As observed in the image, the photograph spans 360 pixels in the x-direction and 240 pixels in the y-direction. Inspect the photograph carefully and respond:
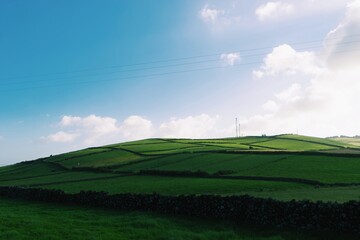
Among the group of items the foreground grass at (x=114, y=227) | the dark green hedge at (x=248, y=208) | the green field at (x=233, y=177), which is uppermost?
the green field at (x=233, y=177)

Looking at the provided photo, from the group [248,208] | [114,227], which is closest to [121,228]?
[114,227]

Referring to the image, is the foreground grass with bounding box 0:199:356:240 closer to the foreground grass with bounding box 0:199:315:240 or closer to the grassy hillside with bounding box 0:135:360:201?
the foreground grass with bounding box 0:199:315:240

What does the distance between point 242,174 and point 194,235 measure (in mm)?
21489

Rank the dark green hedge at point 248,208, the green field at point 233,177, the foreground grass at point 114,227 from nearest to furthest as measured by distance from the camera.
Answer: the dark green hedge at point 248,208 → the foreground grass at point 114,227 → the green field at point 233,177

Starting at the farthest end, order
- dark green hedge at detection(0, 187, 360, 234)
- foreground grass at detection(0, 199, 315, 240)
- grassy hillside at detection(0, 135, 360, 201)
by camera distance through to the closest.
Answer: grassy hillside at detection(0, 135, 360, 201)
foreground grass at detection(0, 199, 315, 240)
dark green hedge at detection(0, 187, 360, 234)

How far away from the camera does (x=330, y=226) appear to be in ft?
59.2

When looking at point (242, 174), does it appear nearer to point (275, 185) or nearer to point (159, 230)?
point (275, 185)

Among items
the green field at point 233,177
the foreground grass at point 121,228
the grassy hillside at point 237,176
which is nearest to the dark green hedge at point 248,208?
the foreground grass at point 121,228

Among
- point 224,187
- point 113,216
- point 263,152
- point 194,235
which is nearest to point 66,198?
point 113,216

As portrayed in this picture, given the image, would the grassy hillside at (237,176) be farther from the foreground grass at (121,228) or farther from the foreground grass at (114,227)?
the foreground grass at (114,227)

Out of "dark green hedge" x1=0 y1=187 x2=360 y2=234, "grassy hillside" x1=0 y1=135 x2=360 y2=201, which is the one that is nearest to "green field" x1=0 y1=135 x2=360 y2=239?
"grassy hillside" x1=0 y1=135 x2=360 y2=201

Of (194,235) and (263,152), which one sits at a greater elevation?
(263,152)

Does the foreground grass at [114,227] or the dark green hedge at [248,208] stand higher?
the dark green hedge at [248,208]

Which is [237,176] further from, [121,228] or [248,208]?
[121,228]
